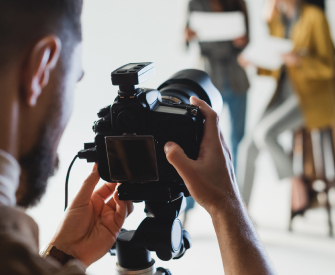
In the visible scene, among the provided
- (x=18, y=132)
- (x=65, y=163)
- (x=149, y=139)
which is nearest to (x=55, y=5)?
(x=18, y=132)

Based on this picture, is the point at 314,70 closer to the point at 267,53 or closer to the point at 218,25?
the point at 267,53

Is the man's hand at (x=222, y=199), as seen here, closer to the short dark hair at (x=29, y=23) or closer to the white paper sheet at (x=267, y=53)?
the short dark hair at (x=29, y=23)

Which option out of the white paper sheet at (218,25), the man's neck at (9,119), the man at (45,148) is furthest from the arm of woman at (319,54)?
the man's neck at (9,119)

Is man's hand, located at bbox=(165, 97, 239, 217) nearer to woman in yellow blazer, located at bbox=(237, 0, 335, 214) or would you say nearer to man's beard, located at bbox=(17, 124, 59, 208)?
man's beard, located at bbox=(17, 124, 59, 208)

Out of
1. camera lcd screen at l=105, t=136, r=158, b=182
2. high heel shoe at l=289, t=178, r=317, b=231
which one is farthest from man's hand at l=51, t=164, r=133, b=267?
high heel shoe at l=289, t=178, r=317, b=231

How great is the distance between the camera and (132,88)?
0.66 m

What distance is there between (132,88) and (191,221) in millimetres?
1799

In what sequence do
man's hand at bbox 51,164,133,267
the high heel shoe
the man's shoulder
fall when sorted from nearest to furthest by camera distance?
the man's shoulder
man's hand at bbox 51,164,133,267
the high heel shoe

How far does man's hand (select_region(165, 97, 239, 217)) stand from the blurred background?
1.21 m

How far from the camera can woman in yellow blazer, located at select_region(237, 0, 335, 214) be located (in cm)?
199

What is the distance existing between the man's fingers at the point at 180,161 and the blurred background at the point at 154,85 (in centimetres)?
122

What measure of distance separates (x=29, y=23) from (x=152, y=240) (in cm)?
46

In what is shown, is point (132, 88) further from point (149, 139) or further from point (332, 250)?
point (332, 250)

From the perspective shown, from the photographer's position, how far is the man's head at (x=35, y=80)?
43 centimetres
